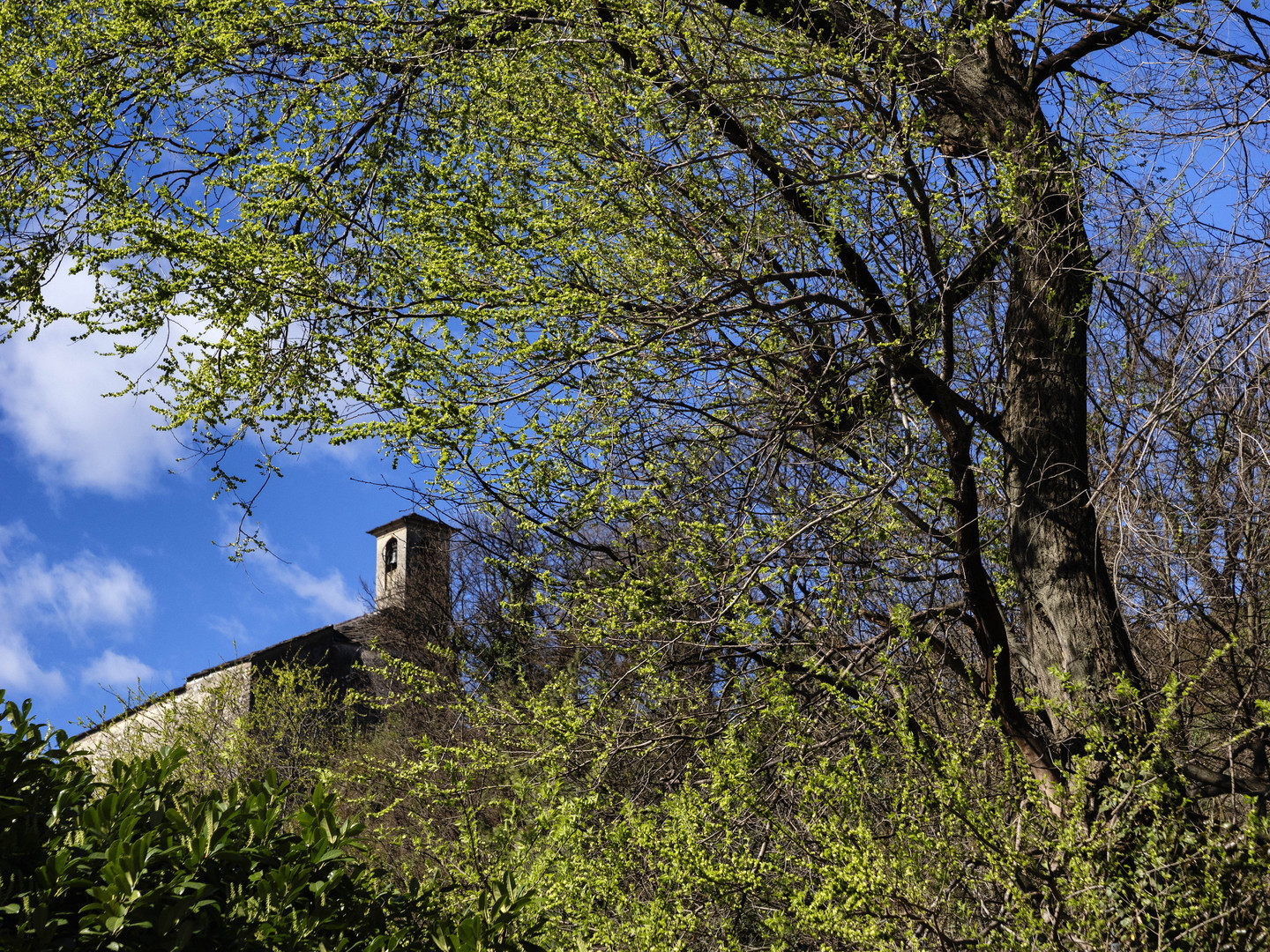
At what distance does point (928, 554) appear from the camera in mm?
5148

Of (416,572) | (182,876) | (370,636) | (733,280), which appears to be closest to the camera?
(182,876)

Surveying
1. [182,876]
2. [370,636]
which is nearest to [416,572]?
[370,636]

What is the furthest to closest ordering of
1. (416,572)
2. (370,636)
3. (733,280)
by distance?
(416,572) → (370,636) → (733,280)

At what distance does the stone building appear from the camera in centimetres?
1308

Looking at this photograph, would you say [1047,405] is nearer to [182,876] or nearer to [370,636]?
[182,876]

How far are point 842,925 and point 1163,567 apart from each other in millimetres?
2905

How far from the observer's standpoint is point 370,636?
43.6 feet

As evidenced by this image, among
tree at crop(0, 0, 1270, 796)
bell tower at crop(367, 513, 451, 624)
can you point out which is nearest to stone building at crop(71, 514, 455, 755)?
bell tower at crop(367, 513, 451, 624)

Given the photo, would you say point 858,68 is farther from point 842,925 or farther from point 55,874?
point 55,874

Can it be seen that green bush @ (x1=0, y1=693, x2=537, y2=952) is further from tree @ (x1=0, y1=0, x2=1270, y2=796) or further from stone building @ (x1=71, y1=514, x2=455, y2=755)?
stone building @ (x1=71, y1=514, x2=455, y2=755)

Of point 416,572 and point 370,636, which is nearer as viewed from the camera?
point 370,636

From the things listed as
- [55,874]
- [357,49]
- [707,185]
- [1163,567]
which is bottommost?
[55,874]

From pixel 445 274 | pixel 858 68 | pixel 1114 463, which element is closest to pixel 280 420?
pixel 445 274

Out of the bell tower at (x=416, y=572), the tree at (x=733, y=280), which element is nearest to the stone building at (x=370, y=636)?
the bell tower at (x=416, y=572)
